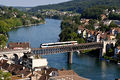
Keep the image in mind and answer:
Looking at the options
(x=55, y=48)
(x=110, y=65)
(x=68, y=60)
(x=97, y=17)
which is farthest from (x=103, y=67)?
(x=97, y=17)

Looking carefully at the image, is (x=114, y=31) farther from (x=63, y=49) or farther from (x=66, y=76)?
Answer: (x=66, y=76)

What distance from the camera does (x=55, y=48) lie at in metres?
30.9

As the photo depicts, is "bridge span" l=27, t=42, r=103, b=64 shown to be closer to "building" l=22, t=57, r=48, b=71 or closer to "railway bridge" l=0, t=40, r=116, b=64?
"railway bridge" l=0, t=40, r=116, b=64

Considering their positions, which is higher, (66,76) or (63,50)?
(66,76)

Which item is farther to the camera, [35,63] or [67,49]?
[67,49]

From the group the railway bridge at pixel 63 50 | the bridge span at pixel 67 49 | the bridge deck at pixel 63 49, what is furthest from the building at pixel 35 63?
the bridge deck at pixel 63 49

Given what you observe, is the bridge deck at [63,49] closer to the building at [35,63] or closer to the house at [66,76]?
the building at [35,63]

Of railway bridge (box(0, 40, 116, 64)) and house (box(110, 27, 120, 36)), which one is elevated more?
house (box(110, 27, 120, 36))

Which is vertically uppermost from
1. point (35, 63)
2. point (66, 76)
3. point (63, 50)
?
point (66, 76)

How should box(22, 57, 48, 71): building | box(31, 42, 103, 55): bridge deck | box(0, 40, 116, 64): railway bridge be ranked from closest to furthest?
box(22, 57, 48, 71): building → box(0, 40, 116, 64): railway bridge → box(31, 42, 103, 55): bridge deck

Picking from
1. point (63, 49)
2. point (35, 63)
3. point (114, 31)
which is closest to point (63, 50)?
point (63, 49)

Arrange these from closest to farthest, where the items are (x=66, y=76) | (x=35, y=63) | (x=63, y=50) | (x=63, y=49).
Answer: (x=66, y=76)
(x=35, y=63)
(x=63, y=50)
(x=63, y=49)

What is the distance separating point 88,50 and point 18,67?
14711 millimetres

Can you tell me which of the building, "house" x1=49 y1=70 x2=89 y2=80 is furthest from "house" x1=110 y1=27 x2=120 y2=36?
"house" x1=49 y1=70 x2=89 y2=80
